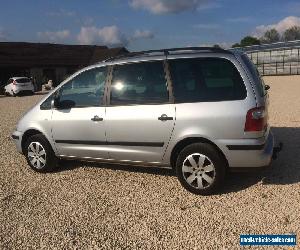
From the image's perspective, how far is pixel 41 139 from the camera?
6.30m

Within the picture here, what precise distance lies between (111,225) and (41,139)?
2531mm

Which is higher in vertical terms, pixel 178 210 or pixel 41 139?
pixel 41 139

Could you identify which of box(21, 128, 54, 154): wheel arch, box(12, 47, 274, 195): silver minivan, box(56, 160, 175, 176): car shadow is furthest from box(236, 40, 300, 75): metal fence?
box(21, 128, 54, 154): wheel arch

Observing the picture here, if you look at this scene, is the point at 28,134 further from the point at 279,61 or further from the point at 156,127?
the point at 279,61

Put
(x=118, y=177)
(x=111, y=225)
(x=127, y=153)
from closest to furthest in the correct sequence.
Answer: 1. (x=111, y=225)
2. (x=127, y=153)
3. (x=118, y=177)

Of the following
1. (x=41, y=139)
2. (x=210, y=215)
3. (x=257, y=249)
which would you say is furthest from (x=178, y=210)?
(x=41, y=139)

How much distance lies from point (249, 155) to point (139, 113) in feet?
5.19

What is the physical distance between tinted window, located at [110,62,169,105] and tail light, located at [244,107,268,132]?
1.11m

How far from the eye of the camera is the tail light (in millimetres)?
4637

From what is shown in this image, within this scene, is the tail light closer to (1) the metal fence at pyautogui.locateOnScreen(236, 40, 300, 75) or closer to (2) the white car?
(2) the white car

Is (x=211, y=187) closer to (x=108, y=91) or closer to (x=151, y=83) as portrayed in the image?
(x=151, y=83)

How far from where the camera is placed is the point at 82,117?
225 inches

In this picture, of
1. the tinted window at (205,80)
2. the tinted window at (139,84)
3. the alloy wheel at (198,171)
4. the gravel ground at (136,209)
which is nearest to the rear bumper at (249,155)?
the alloy wheel at (198,171)

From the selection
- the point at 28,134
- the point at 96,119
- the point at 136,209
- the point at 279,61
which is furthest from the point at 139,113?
the point at 279,61
